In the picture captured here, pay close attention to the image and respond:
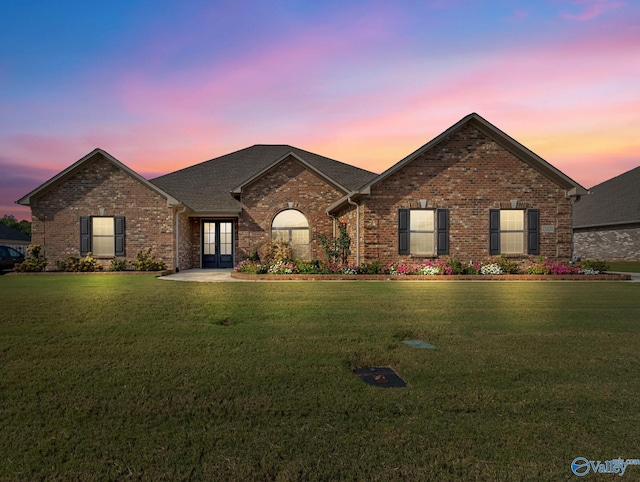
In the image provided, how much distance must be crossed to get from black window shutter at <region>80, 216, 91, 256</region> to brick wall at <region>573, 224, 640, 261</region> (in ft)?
113

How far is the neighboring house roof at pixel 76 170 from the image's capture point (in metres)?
18.9

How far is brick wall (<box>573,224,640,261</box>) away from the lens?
30594 millimetres

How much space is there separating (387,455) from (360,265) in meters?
14.0

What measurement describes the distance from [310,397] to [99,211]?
18910mm

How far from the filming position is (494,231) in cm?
1728

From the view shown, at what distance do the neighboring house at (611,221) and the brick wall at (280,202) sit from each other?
23.5 meters

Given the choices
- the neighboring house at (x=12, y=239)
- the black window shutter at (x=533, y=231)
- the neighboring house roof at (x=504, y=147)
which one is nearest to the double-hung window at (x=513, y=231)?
the black window shutter at (x=533, y=231)

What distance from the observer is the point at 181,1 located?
10367 mm

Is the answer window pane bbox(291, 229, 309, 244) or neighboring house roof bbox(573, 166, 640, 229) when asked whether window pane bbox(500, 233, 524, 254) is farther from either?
neighboring house roof bbox(573, 166, 640, 229)

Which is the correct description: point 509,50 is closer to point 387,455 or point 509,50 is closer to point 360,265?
point 360,265

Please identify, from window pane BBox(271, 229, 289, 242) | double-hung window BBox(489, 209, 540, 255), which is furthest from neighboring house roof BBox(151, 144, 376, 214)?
double-hung window BBox(489, 209, 540, 255)

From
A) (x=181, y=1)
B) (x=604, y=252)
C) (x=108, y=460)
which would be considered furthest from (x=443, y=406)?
(x=604, y=252)

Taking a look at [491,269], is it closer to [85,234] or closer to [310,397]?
[310,397]

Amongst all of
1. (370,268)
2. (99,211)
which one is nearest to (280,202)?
(370,268)
